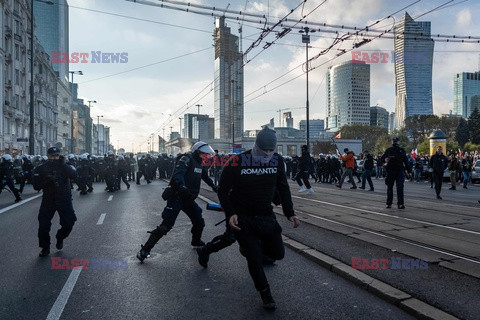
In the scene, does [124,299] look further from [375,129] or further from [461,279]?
[375,129]

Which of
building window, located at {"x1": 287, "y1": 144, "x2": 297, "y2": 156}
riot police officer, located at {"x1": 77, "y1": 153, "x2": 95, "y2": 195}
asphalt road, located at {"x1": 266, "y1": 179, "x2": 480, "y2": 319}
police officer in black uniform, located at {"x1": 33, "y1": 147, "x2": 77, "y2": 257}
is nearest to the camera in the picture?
asphalt road, located at {"x1": 266, "y1": 179, "x2": 480, "y2": 319}

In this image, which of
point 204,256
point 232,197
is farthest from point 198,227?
point 232,197

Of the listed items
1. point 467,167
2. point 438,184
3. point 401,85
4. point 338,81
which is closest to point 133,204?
point 438,184

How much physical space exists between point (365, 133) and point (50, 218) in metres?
89.8

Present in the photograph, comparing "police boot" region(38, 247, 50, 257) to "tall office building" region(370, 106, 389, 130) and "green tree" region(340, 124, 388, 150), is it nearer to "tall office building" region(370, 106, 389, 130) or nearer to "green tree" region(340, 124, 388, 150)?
"green tree" region(340, 124, 388, 150)

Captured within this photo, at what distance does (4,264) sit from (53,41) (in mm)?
174209

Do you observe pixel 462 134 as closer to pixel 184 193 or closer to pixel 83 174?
pixel 83 174

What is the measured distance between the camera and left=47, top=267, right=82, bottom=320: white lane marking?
12.4 feet

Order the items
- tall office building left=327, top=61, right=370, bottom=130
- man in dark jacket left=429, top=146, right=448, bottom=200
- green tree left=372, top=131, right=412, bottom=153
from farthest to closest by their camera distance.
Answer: green tree left=372, top=131, right=412, bottom=153 < tall office building left=327, top=61, right=370, bottom=130 < man in dark jacket left=429, top=146, right=448, bottom=200

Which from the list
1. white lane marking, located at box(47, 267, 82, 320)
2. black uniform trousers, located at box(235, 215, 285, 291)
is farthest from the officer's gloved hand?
white lane marking, located at box(47, 267, 82, 320)

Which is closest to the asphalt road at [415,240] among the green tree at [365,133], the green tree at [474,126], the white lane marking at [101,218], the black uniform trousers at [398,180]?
the black uniform trousers at [398,180]

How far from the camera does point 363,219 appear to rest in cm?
865

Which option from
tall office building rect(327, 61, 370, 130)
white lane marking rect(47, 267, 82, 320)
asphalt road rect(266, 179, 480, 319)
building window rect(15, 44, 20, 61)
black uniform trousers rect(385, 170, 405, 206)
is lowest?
white lane marking rect(47, 267, 82, 320)

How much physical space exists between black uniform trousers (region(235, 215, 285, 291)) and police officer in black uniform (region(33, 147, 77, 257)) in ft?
→ 12.5
